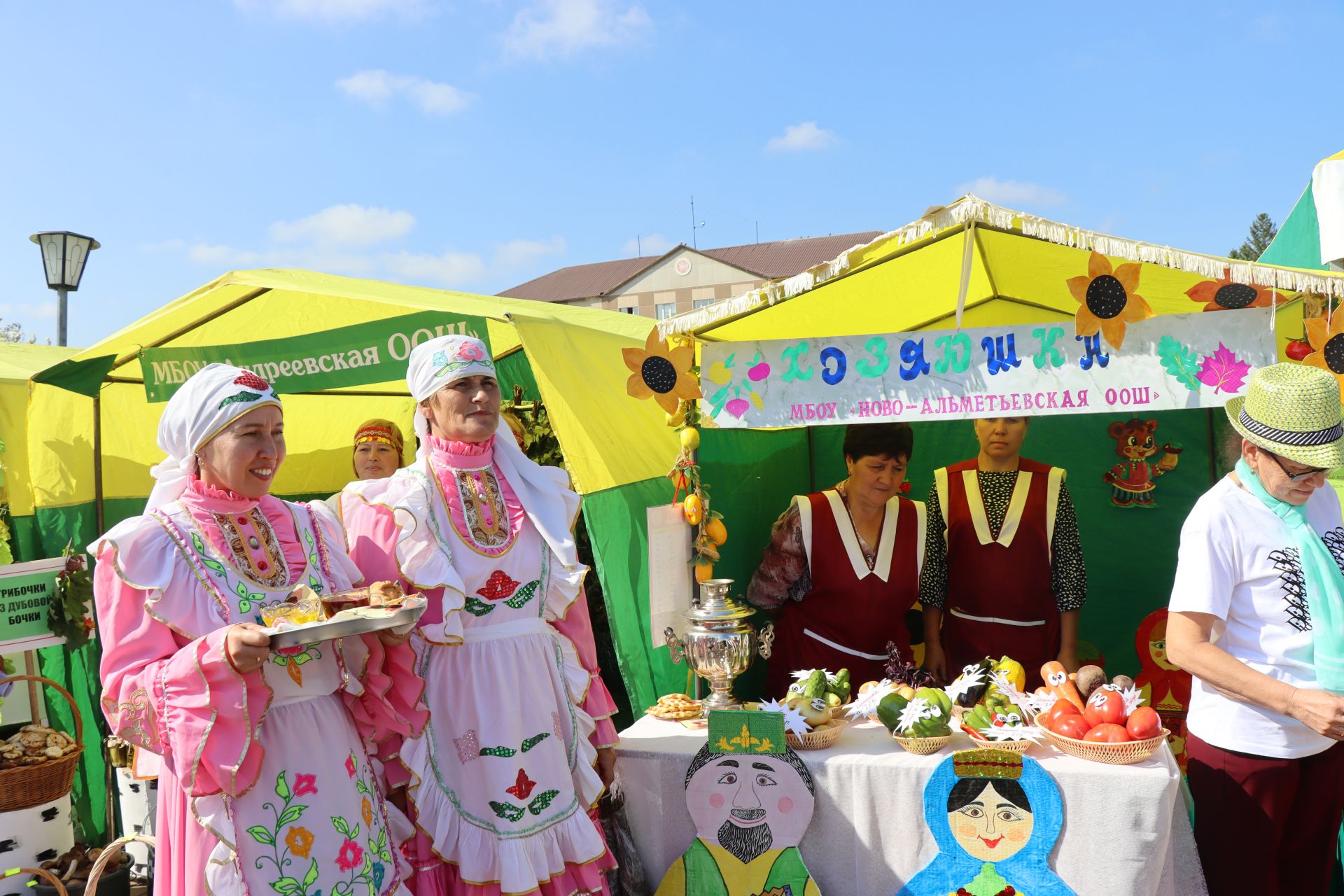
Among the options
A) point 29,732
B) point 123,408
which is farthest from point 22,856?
point 123,408

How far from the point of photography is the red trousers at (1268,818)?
2.58 m

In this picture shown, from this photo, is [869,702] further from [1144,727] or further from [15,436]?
[15,436]

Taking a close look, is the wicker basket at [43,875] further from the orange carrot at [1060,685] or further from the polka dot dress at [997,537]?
the polka dot dress at [997,537]

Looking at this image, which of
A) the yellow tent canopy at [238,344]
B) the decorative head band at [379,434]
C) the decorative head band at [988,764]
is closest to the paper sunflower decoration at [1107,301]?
the decorative head band at [988,764]

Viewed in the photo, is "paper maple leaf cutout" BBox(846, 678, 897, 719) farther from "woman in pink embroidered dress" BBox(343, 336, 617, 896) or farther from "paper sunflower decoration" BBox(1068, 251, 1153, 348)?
"paper sunflower decoration" BBox(1068, 251, 1153, 348)

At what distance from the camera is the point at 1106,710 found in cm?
291

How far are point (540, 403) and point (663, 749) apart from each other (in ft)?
9.82

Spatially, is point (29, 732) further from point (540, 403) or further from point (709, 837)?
point (540, 403)

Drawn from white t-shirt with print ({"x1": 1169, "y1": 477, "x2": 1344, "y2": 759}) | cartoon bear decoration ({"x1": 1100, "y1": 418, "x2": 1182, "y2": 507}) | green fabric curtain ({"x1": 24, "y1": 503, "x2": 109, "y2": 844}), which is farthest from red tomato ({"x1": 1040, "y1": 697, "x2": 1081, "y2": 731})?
green fabric curtain ({"x1": 24, "y1": 503, "x2": 109, "y2": 844})

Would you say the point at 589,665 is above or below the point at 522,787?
above

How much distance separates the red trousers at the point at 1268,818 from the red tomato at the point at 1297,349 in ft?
4.53

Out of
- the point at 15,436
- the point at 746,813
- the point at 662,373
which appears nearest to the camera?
the point at 746,813

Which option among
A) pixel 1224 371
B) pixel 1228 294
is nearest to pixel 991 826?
pixel 1224 371

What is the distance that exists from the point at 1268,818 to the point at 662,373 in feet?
7.66
